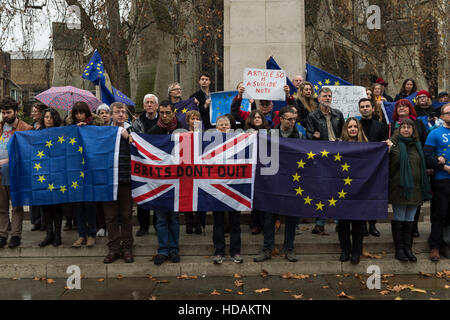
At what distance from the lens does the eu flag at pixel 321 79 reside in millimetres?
8734

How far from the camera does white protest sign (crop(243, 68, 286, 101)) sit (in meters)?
7.03

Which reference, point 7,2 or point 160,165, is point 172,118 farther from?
point 7,2

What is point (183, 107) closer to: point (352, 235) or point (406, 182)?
point (352, 235)

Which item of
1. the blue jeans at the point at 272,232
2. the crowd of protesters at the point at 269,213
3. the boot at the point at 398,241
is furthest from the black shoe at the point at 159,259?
the boot at the point at 398,241

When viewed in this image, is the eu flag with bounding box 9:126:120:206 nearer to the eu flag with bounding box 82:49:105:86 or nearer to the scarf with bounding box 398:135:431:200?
the eu flag with bounding box 82:49:105:86

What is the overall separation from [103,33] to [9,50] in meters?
2.61

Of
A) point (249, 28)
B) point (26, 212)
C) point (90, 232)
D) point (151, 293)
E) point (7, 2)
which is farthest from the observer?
point (7, 2)

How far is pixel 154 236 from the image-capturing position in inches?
270

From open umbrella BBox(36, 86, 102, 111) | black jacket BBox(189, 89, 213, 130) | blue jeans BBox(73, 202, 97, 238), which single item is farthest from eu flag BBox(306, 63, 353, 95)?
blue jeans BBox(73, 202, 97, 238)

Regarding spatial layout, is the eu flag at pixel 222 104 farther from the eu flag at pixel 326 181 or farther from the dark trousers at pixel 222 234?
the dark trousers at pixel 222 234

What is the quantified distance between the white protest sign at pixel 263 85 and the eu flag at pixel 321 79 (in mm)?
1805

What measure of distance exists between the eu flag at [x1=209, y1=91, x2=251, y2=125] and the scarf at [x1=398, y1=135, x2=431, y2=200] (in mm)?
2825

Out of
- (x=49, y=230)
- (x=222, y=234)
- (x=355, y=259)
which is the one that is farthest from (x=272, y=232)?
(x=49, y=230)
